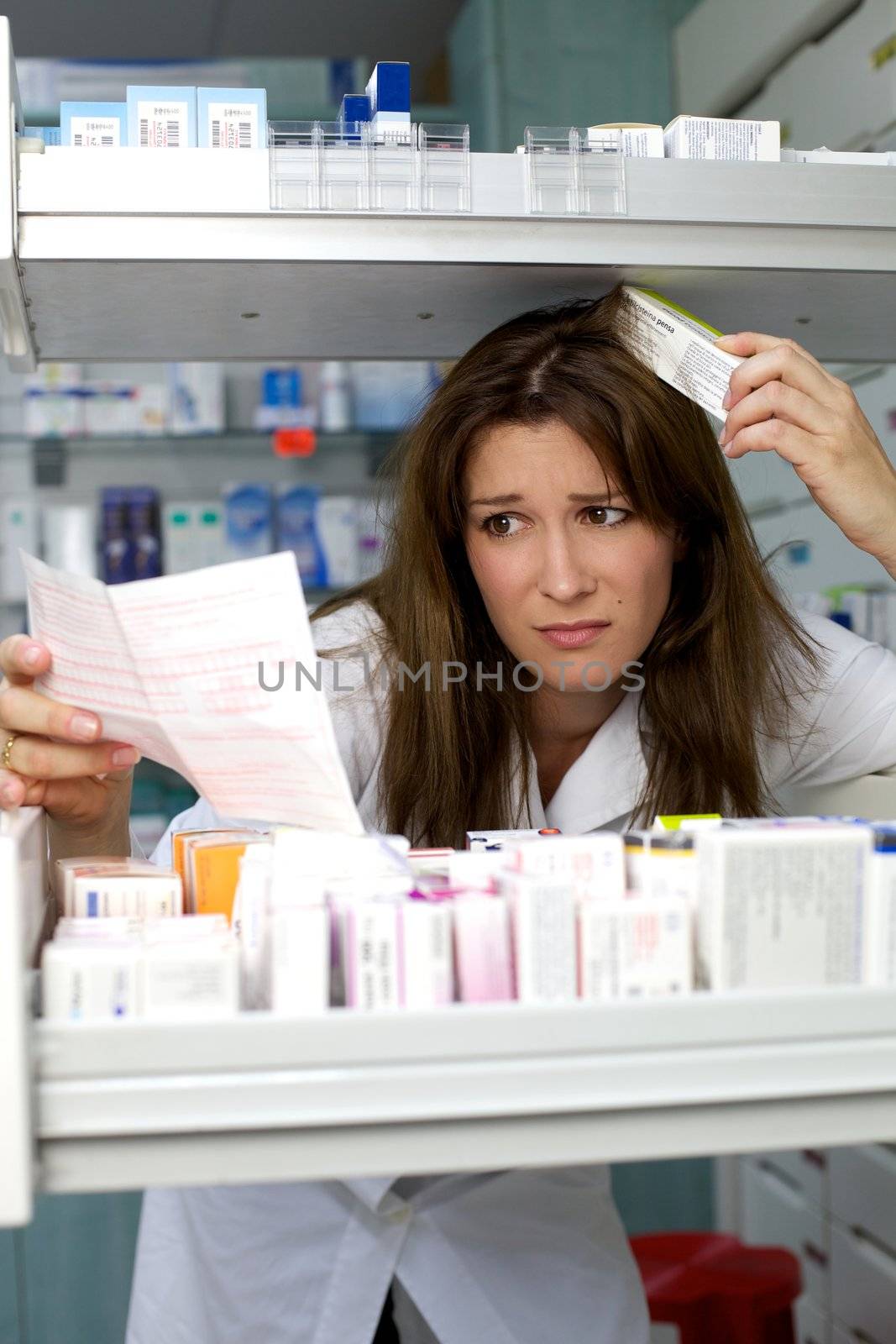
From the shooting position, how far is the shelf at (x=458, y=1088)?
0.69 meters

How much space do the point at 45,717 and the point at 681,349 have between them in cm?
63

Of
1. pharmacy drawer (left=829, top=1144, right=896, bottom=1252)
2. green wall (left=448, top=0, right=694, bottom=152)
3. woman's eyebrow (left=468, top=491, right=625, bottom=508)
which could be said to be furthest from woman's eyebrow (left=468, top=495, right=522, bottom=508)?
green wall (left=448, top=0, right=694, bottom=152)

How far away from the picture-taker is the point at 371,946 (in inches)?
28.9

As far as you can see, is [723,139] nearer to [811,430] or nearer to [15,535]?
[811,430]

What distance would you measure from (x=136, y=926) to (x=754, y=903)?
38 centimetres

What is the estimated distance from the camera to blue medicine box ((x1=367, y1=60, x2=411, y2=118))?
1.05 metres

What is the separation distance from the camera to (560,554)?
125 centimetres

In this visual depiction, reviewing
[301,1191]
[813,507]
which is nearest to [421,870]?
Answer: [301,1191]

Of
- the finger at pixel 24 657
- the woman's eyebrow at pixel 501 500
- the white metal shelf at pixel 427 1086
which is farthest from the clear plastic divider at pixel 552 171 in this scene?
the white metal shelf at pixel 427 1086

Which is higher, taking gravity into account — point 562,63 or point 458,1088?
point 562,63

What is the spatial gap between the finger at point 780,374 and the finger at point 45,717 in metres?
0.59

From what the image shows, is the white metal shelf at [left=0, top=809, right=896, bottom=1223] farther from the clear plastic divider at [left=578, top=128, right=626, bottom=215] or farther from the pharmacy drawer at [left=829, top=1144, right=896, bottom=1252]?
the pharmacy drawer at [left=829, top=1144, right=896, bottom=1252]

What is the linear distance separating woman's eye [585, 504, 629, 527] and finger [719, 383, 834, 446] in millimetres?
200

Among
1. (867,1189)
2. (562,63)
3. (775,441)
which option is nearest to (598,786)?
(775,441)
